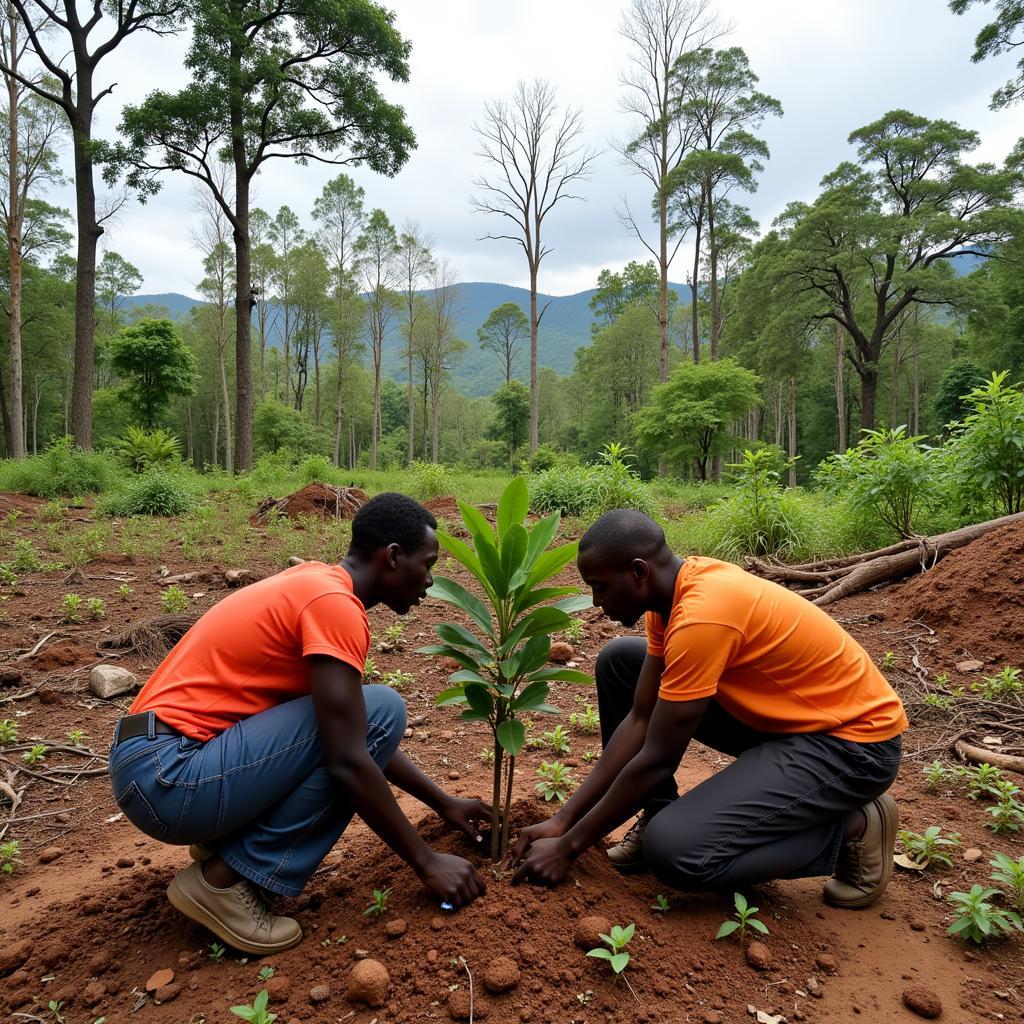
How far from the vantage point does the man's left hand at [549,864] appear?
1.65 m

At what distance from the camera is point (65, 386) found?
1255 inches

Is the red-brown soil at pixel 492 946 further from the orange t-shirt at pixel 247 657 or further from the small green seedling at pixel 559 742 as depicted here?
the orange t-shirt at pixel 247 657

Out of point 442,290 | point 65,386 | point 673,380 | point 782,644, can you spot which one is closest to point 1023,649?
point 782,644

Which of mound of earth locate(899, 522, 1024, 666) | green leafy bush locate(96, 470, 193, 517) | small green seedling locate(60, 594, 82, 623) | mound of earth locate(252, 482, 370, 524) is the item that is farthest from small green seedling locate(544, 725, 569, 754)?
green leafy bush locate(96, 470, 193, 517)

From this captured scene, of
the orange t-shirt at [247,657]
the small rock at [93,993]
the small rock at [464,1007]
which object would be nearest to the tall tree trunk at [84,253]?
the orange t-shirt at [247,657]

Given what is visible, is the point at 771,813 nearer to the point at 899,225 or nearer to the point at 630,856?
the point at 630,856

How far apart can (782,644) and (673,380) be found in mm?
15903

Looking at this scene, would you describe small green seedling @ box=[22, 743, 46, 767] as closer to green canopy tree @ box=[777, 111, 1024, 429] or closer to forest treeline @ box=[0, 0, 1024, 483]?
forest treeline @ box=[0, 0, 1024, 483]

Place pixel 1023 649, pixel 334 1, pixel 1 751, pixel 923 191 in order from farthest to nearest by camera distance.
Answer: pixel 923 191 < pixel 334 1 < pixel 1023 649 < pixel 1 751

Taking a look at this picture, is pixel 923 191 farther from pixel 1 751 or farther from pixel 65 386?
pixel 65 386

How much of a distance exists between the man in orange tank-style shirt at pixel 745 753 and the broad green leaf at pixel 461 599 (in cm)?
32

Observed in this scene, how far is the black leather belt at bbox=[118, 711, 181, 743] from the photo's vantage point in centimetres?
160

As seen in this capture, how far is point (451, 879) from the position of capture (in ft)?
5.20

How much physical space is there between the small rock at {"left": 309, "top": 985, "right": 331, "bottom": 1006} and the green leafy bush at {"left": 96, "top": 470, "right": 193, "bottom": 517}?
8.41m
